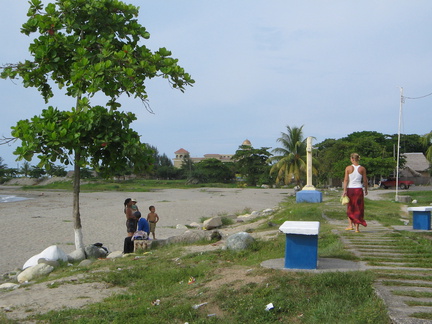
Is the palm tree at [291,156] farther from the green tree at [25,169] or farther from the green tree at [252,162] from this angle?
the green tree at [25,169]

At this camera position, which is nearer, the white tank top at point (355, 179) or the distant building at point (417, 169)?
the white tank top at point (355, 179)

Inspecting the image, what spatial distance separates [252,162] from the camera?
63812 millimetres

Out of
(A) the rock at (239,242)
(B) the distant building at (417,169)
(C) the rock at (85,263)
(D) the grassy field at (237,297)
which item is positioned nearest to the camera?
(D) the grassy field at (237,297)

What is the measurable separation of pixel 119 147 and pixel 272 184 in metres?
52.6

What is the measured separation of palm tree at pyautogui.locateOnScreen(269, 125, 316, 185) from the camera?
41750mm

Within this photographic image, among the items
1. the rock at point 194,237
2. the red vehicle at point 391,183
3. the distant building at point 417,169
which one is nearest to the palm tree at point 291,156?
the red vehicle at point 391,183

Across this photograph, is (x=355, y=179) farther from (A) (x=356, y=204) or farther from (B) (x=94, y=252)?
(B) (x=94, y=252)

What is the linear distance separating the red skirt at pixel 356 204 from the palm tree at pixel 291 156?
32492mm

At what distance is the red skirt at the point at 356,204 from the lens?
8.89 meters

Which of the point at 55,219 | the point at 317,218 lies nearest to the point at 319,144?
the point at 55,219

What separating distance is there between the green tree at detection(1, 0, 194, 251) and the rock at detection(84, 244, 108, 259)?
9.2 inches

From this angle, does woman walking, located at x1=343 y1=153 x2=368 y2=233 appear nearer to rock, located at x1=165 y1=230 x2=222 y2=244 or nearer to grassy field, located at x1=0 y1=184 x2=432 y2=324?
grassy field, located at x1=0 y1=184 x2=432 y2=324

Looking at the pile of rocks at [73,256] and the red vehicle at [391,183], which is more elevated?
the red vehicle at [391,183]

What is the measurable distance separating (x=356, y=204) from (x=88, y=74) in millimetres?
5817
